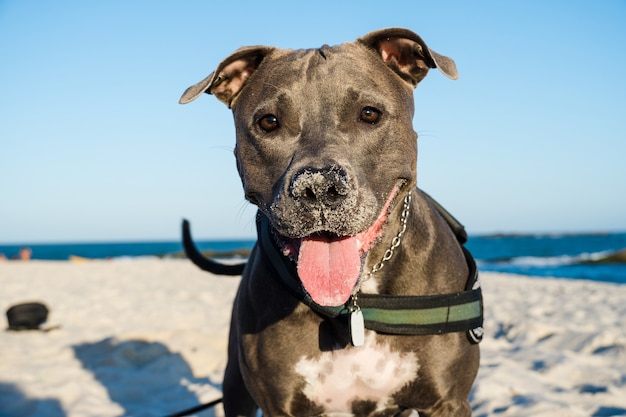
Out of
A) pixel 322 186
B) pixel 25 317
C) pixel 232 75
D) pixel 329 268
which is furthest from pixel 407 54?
pixel 25 317

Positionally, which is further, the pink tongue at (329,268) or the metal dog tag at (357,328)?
the metal dog tag at (357,328)

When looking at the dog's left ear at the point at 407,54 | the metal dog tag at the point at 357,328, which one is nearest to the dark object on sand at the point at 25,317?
the metal dog tag at the point at 357,328

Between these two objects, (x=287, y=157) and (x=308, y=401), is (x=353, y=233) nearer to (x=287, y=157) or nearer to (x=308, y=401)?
(x=287, y=157)

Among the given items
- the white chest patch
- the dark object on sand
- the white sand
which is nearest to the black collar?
the white chest patch

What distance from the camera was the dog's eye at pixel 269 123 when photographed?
104 inches

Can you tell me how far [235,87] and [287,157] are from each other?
818 millimetres

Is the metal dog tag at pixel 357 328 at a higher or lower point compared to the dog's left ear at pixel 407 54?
lower

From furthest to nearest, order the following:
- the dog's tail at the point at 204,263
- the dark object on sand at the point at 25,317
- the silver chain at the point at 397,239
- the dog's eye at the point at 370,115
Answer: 1. the dark object on sand at the point at 25,317
2. the dog's tail at the point at 204,263
3. the silver chain at the point at 397,239
4. the dog's eye at the point at 370,115

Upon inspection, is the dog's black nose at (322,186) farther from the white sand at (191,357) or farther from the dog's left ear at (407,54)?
the white sand at (191,357)

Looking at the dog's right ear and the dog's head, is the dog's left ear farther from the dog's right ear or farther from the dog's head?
the dog's right ear

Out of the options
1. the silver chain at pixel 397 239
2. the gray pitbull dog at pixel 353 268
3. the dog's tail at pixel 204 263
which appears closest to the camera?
the gray pitbull dog at pixel 353 268

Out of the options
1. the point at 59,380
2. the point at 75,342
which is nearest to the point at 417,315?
the point at 59,380

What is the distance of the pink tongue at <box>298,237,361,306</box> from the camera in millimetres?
2365

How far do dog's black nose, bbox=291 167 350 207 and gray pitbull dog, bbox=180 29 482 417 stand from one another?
17cm
